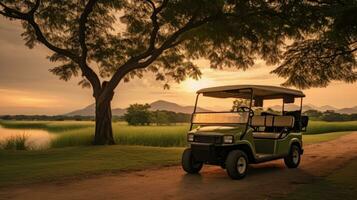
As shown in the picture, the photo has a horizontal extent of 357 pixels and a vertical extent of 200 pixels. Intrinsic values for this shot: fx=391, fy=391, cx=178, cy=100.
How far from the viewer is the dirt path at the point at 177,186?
7.71 metres

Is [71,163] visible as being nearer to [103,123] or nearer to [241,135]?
[241,135]

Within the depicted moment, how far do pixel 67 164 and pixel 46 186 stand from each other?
3.44 meters

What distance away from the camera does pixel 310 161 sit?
43.3 ft

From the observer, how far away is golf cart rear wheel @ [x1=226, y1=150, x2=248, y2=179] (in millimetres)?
9281

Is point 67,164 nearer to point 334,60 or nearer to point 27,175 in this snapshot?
point 27,175

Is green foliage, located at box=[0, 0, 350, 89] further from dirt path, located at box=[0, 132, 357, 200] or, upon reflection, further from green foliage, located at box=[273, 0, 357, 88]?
dirt path, located at box=[0, 132, 357, 200]

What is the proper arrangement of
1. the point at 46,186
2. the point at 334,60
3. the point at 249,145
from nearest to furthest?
the point at 46,186, the point at 249,145, the point at 334,60

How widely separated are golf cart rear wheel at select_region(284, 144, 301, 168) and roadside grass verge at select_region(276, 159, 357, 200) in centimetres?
138

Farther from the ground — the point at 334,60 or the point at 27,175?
the point at 334,60

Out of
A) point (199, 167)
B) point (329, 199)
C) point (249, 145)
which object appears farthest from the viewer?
point (199, 167)

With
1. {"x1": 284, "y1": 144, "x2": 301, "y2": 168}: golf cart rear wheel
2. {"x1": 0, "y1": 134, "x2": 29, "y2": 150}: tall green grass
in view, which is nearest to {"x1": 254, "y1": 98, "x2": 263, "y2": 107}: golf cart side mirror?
{"x1": 284, "y1": 144, "x2": 301, "y2": 168}: golf cart rear wheel

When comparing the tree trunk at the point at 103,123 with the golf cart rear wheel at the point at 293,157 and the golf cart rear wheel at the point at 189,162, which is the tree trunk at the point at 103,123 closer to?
the golf cart rear wheel at the point at 189,162

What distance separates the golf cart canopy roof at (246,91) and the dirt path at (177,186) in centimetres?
220

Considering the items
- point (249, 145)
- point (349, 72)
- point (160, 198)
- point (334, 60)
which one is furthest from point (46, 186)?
point (349, 72)
